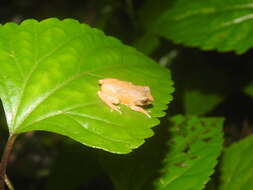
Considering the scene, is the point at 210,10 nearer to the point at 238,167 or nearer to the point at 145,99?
the point at 238,167

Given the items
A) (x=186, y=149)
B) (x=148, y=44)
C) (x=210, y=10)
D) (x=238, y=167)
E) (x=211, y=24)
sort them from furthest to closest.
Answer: (x=148, y=44), (x=210, y=10), (x=211, y=24), (x=238, y=167), (x=186, y=149)

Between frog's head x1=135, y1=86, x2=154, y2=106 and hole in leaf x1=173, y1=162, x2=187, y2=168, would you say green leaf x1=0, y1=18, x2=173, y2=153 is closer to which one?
frog's head x1=135, y1=86, x2=154, y2=106

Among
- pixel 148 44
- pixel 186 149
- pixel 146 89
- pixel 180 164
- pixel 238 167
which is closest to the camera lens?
pixel 146 89

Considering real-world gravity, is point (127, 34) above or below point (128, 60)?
below

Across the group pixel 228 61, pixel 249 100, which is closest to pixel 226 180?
pixel 228 61

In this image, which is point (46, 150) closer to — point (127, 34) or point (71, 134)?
point (127, 34)

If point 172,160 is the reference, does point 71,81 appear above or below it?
above

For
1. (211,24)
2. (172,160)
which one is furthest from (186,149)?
(211,24)

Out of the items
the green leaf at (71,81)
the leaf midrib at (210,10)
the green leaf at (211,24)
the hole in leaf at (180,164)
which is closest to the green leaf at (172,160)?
the hole in leaf at (180,164)
